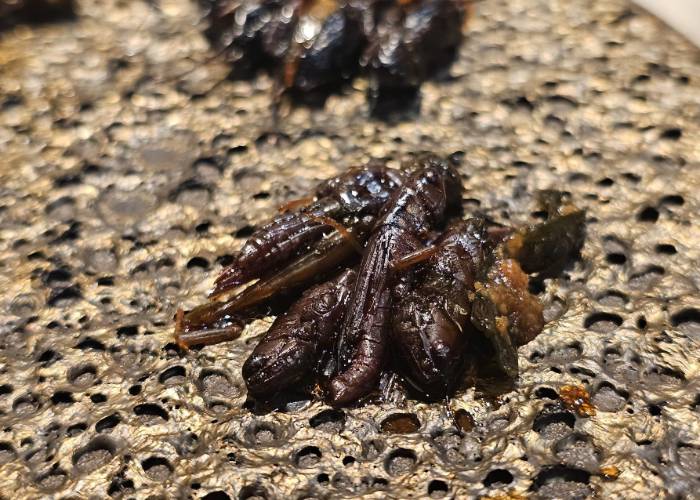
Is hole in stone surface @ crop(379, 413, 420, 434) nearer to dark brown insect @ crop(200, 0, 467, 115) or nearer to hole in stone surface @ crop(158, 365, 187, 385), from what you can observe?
hole in stone surface @ crop(158, 365, 187, 385)

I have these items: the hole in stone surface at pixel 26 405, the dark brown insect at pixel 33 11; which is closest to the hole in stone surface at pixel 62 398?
the hole in stone surface at pixel 26 405

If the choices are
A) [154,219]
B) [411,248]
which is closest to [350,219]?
[411,248]

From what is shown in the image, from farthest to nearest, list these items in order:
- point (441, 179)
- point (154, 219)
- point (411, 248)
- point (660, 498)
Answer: point (154, 219) < point (441, 179) < point (411, 248) < point (660, 498)

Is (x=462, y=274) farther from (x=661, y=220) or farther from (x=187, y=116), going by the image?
(x=187, y=116)

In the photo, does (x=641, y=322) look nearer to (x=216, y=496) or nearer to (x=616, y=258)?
(x=616, y=258)

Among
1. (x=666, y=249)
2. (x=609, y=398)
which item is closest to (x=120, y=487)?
(x=609, y=398)

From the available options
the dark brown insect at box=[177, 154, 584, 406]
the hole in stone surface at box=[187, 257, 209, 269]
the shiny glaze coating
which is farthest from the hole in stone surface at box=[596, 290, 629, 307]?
the hole in stone surface at box=[187, 257, 209, 269]

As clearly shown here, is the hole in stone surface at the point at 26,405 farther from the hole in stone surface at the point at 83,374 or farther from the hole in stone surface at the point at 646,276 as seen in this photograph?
the hole in stone surface at the point at 646,276
